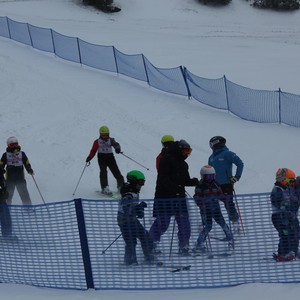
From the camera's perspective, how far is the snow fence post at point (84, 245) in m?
7.32

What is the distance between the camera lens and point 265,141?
16.6 metres

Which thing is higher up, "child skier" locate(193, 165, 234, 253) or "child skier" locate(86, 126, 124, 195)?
"child skier" locate(193, 165, 234, 253)

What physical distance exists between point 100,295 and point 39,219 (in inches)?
55.7

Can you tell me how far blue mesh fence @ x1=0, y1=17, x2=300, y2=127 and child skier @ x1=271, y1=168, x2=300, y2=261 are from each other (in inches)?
428

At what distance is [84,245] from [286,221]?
7.77 ft

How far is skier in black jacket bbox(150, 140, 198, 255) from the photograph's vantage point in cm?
759

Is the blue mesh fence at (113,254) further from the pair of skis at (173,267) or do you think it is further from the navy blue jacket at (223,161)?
the navy blue jacket at (223,161)

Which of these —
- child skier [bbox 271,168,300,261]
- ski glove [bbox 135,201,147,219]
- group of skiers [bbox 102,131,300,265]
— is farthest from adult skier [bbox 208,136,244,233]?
ski glove [bbox 135,201,147,219]

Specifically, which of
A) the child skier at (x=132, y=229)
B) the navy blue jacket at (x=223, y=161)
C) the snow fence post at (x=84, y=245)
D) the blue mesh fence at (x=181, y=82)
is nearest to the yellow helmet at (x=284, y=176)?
the navy blue jacket at (x=223, y=161)

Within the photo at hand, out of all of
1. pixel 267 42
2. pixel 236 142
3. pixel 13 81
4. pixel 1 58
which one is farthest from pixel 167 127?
pixel 267 42

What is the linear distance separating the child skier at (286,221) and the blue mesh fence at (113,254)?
90 millimetres

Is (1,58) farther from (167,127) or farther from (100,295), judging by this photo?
(100,295)

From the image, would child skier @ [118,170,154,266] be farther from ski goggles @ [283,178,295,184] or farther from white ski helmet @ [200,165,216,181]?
ski goggles @ [283,178,295,184]

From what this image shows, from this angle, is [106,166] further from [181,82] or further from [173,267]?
[181,82]
